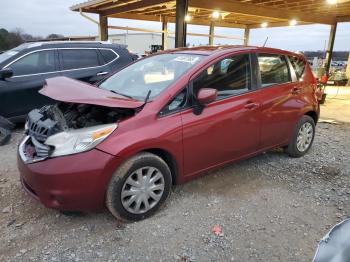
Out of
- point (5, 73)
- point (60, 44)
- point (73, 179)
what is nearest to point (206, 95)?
point (73, 179)

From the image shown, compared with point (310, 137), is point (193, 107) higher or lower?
higher

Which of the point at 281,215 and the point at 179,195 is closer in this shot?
the point at 281,215

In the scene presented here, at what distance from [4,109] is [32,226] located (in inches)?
135

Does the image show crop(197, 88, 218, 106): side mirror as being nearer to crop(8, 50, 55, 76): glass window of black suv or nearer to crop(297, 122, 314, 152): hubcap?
crop(297, 122, 314, 152): hubcap

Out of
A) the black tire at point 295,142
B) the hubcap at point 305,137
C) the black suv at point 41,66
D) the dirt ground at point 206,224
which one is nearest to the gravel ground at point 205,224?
the dirt ground at point 206,224

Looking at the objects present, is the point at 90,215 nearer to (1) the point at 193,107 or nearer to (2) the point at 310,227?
(1) the point at 193,107

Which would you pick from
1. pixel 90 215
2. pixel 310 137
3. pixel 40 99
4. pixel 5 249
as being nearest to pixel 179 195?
pixel 90 215

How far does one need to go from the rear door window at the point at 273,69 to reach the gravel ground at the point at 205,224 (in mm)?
1222

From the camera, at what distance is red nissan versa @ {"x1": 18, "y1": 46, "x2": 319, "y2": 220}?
106 inches

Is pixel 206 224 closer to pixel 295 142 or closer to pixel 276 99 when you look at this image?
pixel 276 99

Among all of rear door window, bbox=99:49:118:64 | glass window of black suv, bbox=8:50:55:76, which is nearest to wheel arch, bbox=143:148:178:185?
glass window of black suv, bbox=8:50:55:76

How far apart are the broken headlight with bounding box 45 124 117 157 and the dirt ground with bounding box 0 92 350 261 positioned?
803 mm

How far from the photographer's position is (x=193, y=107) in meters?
3.21

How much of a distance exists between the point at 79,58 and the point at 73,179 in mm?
4482
